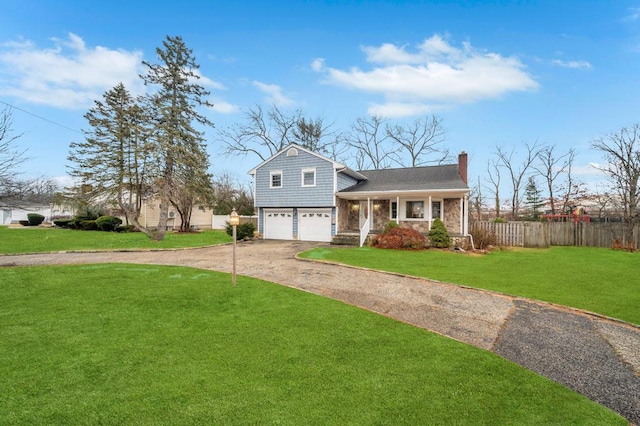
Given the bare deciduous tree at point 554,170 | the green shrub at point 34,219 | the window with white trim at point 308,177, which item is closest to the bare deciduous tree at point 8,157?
the window with white trim at point 308,177

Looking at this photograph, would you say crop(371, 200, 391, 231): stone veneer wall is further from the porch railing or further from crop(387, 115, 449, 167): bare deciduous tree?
crop(387, 115, 449, 167): bare deciduous tree

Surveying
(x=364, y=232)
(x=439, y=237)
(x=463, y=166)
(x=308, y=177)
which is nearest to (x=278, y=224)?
(x=308, y=177)

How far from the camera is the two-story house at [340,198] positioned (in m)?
17.6

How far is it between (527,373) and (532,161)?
31106 mm

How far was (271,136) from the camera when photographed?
33.2m

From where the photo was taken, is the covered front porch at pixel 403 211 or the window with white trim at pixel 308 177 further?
the window with white trim at pixel 308 177

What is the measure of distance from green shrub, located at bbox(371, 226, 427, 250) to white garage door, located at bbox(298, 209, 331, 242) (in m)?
3.92

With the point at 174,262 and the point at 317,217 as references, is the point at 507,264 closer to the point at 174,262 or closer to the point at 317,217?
the point at 317,217

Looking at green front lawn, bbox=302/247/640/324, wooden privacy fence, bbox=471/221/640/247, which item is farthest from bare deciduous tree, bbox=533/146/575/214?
green front lawn, bbox=302/247/640/324

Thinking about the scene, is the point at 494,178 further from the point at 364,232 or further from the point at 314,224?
the point at 314,224

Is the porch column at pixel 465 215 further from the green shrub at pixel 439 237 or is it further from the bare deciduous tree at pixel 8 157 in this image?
the bare deciduous tree at pixel 8 157

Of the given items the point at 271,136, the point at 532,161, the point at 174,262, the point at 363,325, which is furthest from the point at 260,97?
the point at 363,325

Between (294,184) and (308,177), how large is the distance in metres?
1.03

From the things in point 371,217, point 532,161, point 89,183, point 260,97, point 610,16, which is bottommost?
point 371,217
